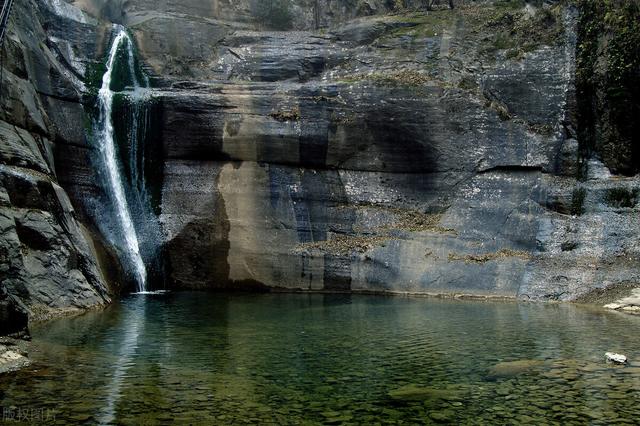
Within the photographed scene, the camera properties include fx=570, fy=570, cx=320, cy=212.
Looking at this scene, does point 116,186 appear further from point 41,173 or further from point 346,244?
point 346,244

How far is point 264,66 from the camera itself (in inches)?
1090

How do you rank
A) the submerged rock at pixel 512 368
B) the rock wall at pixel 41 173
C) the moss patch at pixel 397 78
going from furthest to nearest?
1. the moss patch at pixel 397 78
2. the rock wall at pixel 41 173
3. the submerged rock at pixel 512 368

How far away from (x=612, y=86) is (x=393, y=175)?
8.96m

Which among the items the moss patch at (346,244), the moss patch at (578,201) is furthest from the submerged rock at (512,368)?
the moss patch at (578,201)

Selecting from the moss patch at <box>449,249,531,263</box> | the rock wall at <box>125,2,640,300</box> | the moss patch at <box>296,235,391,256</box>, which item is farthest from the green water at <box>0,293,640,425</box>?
the moss patch at <box>296,235,391,256</box>

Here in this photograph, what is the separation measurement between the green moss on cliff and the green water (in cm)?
894

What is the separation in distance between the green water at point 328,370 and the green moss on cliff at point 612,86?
894 cm

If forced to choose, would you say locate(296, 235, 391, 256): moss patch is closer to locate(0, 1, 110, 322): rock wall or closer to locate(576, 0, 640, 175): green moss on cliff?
locate(0, 1, 110, 322): rock wall

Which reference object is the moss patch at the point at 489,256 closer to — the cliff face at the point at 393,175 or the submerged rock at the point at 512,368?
the cliff face at the point at 393,175

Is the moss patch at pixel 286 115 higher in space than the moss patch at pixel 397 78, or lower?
lower

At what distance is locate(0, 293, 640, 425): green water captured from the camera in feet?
22.3

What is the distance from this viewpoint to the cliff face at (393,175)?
20.2 metres

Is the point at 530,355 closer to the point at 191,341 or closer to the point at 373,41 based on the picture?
the point at 191,341

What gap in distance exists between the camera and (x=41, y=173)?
16.1 m
